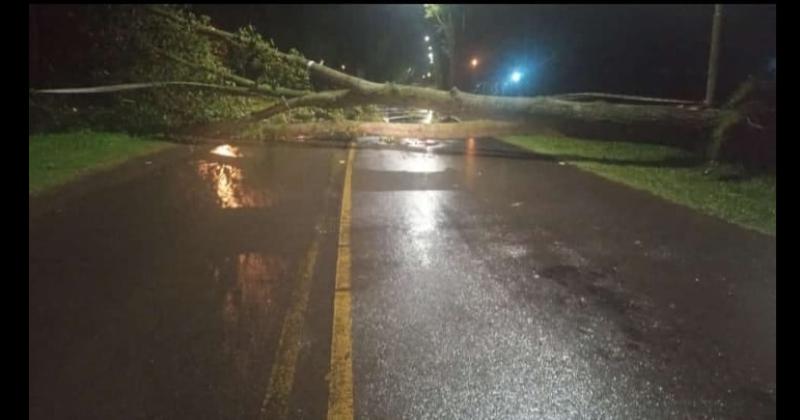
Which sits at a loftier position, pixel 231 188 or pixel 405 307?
pixel 231 188

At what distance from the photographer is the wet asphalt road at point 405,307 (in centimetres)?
377

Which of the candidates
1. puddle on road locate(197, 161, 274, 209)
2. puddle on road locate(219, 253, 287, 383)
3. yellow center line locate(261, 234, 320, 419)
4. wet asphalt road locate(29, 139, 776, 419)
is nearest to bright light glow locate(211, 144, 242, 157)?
puddle on road locate(197, 161, 274, 209)

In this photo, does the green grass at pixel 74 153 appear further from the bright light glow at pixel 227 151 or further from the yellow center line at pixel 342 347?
the yellow center line at pixel 342 347

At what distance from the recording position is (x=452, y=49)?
45969mm

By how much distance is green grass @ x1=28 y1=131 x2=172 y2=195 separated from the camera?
10297 millimetres

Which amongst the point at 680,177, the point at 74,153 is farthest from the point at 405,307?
the point at 74,153

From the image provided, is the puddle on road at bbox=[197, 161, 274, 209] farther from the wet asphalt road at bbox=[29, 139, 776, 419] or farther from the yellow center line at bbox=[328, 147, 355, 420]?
the yellow center line at bbox=[328, 147, 355, 420]

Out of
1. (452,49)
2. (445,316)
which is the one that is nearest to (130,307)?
(445,316)

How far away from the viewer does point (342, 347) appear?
4.40 m

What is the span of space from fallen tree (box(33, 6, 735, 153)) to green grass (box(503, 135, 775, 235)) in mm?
588

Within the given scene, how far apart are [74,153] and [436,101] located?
8460 millimetres

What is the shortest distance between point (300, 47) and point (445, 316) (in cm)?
4353

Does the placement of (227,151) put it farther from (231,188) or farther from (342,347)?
(342,347)
